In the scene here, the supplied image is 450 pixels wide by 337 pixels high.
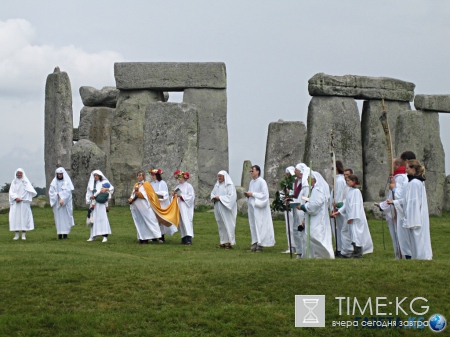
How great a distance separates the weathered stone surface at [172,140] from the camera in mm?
28625

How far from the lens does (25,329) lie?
13.0 meters

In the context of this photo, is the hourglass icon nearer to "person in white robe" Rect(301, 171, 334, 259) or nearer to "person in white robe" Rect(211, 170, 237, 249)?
"person in white robe" Rect(301, 171, 334, 259)

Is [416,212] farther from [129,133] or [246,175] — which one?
[246,175]

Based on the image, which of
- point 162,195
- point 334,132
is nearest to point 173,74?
point 334,132

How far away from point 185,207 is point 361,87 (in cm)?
1151

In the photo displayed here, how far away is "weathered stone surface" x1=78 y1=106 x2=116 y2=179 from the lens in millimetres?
37688

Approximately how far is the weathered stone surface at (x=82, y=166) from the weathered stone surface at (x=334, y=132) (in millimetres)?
6553

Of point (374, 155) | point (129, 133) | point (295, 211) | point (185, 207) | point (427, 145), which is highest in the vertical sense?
point (129, 133)

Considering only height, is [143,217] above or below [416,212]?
above

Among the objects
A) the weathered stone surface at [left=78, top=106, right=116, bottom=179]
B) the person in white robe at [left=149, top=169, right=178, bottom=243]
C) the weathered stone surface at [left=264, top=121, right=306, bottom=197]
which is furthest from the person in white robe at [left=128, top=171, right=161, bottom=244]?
the weathered stone surface at [left=78, top=106, right=116, bottom=179]

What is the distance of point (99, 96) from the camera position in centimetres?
3919

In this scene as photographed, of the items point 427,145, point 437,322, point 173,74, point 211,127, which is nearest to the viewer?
point 437,322

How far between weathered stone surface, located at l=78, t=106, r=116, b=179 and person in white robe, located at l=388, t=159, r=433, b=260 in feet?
73.2

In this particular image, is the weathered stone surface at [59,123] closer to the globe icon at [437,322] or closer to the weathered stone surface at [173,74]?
the weathered stone surface at [173,74]
